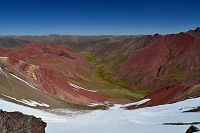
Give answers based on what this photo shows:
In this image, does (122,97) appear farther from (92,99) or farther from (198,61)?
(198,61)

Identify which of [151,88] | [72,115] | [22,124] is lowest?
[151,88]

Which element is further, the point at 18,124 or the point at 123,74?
the point at 123,74

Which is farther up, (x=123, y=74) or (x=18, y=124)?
(x=18, y=124)

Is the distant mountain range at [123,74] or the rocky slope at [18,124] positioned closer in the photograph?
the rocky slope at [18,124]

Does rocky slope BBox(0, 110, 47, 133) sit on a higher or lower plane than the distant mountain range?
higher

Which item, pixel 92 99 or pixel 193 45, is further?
pixel 193 45

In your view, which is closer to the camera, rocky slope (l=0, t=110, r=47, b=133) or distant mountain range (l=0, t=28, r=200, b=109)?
rocky slope (l=0, t=110, r=47, b=133)

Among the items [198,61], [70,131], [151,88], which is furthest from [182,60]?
[70,131]

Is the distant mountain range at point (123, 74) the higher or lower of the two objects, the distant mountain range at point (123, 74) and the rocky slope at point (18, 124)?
the lower
